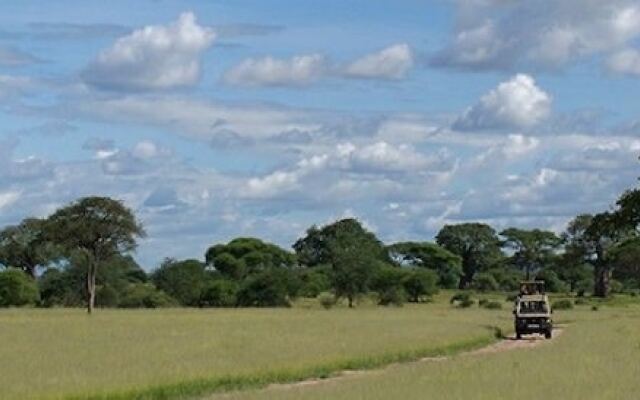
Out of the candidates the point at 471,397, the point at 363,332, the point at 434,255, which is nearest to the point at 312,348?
the point at 363,332

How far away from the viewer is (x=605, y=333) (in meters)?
61.2

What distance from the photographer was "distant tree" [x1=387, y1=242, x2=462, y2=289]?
6924 inches

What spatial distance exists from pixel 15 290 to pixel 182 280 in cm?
1823

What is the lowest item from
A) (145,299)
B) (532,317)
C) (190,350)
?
(190,350)

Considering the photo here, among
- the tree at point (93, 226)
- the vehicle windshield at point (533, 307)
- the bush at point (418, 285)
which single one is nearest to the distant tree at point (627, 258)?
the bush at point (418, 285)

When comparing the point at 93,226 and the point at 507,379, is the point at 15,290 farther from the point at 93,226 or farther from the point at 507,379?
the point at 507,379

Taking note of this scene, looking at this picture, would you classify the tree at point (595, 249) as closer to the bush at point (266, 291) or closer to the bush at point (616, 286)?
the bush at point (616, 286)

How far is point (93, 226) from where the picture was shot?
290 ft

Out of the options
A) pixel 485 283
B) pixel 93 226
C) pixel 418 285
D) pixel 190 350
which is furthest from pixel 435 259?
pixel 190 350

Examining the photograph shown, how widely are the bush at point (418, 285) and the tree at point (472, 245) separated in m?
54.4

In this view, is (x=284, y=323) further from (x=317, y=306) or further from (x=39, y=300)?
(x=39, y=300)

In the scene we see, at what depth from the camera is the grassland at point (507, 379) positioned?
27.9 m

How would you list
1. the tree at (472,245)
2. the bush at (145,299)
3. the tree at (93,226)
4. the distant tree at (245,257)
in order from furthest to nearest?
the tree at (472,245)
the distant tree at (245,257)
the bush at (145,299)
the tree at (93,226)

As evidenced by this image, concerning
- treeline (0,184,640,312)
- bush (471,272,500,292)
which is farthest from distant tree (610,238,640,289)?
bush (471,272,500,292)
